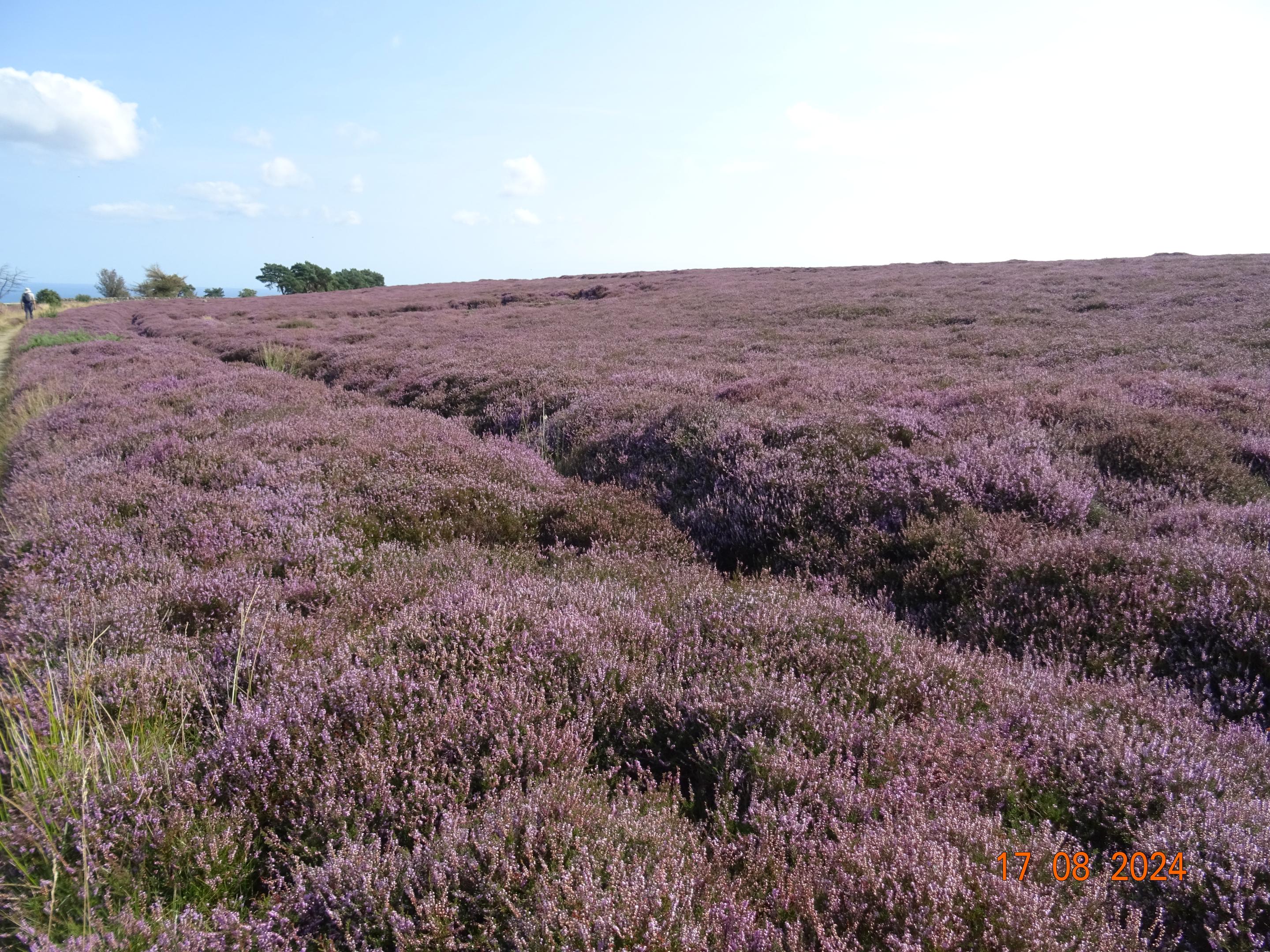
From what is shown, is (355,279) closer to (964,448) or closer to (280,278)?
(280,278)

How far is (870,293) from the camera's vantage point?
23.8 m

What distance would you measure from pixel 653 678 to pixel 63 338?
2671 centimetres

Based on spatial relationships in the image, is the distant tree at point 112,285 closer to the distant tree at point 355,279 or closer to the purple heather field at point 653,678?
the distant tree at point 355,279

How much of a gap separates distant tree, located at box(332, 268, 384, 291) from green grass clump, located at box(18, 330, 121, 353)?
52.6 m

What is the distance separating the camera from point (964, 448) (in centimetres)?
556

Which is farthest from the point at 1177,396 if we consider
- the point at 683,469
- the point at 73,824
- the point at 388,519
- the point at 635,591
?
the point at 73,824

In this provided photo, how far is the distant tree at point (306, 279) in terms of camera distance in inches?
2815

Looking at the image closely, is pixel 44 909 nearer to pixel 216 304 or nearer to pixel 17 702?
pixel 17 702

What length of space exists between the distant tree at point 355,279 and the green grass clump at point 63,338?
5257 centimetres

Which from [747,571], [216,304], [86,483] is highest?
[216,304]

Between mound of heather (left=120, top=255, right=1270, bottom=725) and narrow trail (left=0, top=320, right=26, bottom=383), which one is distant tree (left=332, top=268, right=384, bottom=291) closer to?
narrow trail (left=0, top=320, right=26, bottom=383)

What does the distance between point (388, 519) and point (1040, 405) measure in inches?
276
